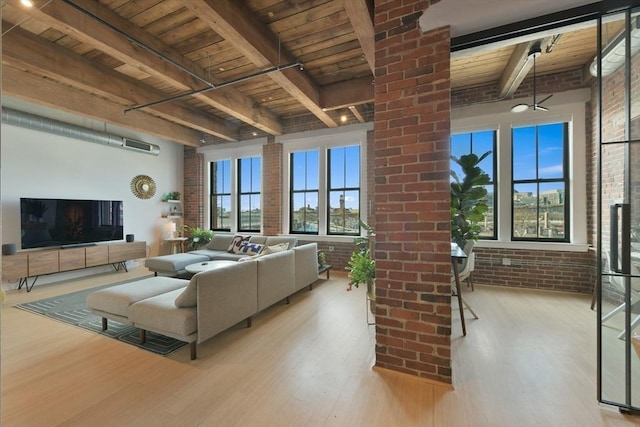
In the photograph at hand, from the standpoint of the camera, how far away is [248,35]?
3.10 meters

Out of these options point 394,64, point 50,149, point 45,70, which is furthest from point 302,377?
point 50,149

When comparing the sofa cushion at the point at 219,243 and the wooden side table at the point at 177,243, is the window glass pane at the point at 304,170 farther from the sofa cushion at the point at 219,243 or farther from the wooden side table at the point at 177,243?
the wooden side table at the point at 177,243

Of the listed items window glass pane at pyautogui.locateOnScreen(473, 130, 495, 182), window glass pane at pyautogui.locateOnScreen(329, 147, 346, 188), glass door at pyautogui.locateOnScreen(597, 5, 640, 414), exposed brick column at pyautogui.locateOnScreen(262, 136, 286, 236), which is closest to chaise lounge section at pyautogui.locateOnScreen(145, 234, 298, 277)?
exposed brick column at pyautogui.locateOnScreen(262, 136, 286, 236)

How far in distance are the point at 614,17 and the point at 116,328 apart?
5.21m

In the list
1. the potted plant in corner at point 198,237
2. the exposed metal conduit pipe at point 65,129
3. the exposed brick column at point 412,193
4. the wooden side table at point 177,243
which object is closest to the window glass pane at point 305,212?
the potted plant in corner at point 198,237

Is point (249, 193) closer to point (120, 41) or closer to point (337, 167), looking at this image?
point (337, 167)

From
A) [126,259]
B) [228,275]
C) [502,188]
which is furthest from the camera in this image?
[126,259]

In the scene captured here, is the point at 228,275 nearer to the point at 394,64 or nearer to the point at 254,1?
the point at 394,64

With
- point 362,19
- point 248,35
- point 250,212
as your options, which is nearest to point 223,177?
point 250,212

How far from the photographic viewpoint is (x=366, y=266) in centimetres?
319

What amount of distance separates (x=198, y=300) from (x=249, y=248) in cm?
318

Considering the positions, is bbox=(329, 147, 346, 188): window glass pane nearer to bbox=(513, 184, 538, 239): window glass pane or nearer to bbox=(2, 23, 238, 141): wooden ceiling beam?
bbox=(2, 23, 238, 141): wooden ceiling beam

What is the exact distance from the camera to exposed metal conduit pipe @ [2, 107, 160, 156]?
4.54 m

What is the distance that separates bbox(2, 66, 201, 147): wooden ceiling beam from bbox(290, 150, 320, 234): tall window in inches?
111
